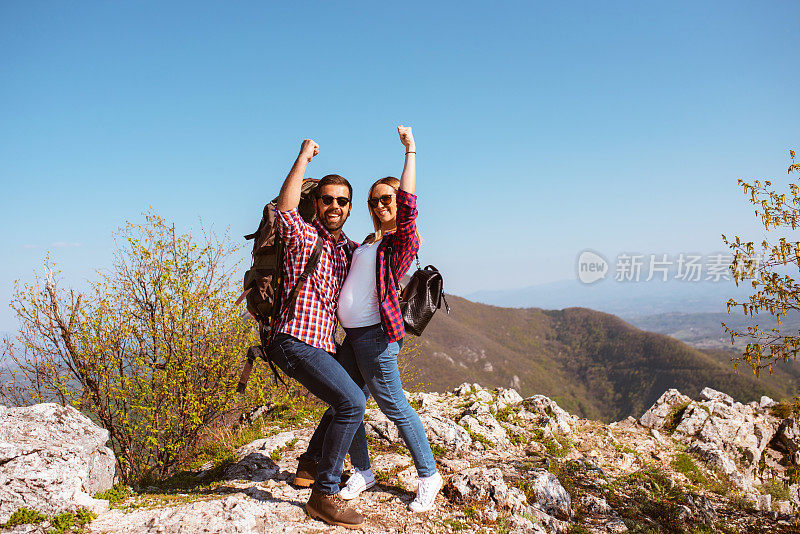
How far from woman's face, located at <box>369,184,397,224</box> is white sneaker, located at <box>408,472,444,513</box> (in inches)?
91.9

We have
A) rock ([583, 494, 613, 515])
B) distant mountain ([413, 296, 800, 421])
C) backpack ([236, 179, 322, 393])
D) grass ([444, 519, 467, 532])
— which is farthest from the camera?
distant mountain ([413, 296, 800, 421])

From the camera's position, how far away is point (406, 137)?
3.71 m

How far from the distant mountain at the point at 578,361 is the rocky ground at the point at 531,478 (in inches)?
2710

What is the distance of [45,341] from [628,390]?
399 ft

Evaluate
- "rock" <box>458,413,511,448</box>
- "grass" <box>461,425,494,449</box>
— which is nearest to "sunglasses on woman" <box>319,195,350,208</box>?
"grass" <box>461,425,494,449</box>

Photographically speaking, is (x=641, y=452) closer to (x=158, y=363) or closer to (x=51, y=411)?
(x=158, y=363)

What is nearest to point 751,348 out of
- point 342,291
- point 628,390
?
point 342,291

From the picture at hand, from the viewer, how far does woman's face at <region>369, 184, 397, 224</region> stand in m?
3.82

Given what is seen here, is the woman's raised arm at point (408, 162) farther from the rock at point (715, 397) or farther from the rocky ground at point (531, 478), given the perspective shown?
the rock at point (715, 397)

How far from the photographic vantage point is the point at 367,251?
3.87 m

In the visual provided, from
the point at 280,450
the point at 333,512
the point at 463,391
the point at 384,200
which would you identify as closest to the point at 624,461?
the point at 463,391

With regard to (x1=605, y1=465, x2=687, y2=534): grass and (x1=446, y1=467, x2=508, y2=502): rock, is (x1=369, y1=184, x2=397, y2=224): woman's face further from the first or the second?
(x1=605, y1=465, x2=687, y2=534): grass

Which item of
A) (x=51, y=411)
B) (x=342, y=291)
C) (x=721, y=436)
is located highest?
(x=342, y=291)

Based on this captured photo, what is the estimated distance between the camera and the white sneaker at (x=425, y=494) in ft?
14.2
